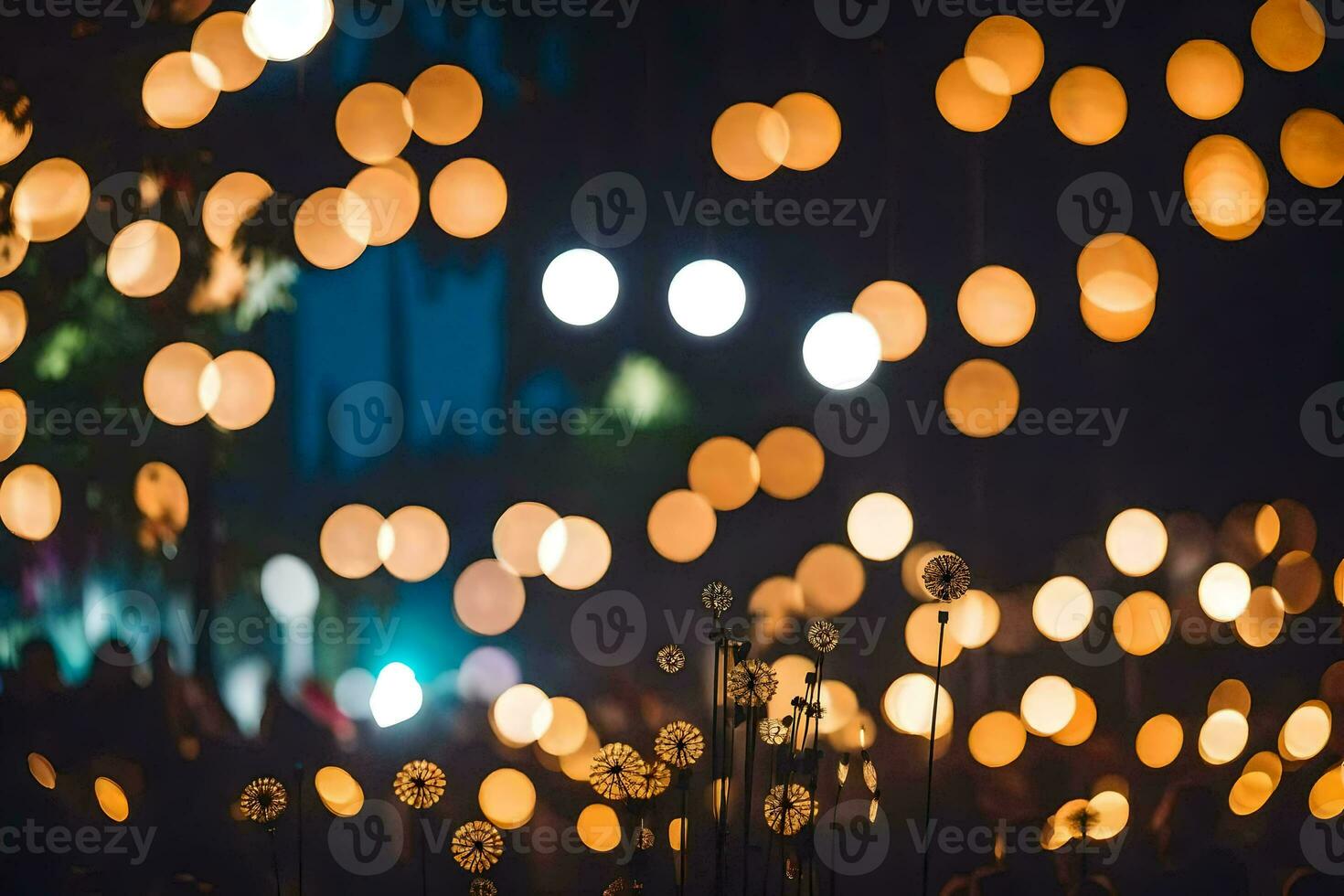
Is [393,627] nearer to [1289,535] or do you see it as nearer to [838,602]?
[838,602]

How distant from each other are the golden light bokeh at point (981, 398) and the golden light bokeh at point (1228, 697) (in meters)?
0.58

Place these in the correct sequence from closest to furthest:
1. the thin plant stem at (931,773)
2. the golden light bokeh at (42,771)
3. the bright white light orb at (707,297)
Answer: the thin plant stem at (931,773)
the bright white light orb at (707,297)
the golden light bokeh at (42,771)

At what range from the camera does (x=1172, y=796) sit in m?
1.38

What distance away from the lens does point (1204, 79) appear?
1.36 metres

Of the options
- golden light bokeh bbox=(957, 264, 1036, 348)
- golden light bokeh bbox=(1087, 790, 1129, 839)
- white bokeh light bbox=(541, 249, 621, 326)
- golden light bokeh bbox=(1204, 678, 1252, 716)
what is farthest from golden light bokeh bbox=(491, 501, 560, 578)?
golden light bokeh bbox=(1204, 678, 1252, 716)

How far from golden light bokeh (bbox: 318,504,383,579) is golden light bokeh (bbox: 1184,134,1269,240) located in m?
1.46

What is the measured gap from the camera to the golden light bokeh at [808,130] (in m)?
1.33

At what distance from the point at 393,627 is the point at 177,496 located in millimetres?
431

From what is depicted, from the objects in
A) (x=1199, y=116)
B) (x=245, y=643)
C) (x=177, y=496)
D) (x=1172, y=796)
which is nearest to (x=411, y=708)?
(x=245, y=643)

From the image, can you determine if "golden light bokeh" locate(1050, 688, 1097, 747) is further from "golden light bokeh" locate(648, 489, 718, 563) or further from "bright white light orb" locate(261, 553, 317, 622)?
"bright white light orb" locate(261, 553, 317, 622)

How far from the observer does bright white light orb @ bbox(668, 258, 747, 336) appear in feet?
4.38

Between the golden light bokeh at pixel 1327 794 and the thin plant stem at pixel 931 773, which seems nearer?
the thin plant stem at pixel 931 773

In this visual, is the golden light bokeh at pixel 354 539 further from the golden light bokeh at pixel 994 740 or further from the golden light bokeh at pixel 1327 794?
the golden light bokeh at pixel 1327 794

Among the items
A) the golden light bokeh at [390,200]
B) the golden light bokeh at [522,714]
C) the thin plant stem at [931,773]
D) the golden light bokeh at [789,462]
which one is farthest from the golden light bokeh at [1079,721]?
the golden light bokeh at [390,200]
